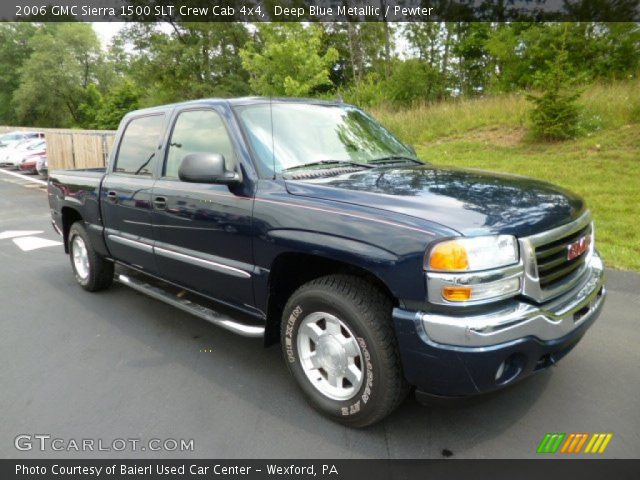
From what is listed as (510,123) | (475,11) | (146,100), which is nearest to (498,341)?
(510,123)

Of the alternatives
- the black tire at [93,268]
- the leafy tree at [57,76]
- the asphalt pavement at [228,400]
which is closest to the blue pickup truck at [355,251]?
the asphalt pavement at [228,400]

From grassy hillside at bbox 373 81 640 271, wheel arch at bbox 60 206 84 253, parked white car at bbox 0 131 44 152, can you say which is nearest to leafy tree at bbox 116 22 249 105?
parked white car at bbox 0 131 44 152

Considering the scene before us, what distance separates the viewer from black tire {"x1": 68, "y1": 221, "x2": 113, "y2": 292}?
16.8ft

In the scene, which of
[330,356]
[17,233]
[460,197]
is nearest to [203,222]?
[330,356]

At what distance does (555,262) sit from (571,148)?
34.2 ft

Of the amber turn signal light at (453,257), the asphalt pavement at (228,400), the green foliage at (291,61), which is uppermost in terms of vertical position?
the green foliage at (291,61)

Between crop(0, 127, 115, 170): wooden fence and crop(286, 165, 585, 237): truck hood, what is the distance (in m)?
14.2

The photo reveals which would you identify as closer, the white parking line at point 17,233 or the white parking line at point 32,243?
the white parking line at point 32,243

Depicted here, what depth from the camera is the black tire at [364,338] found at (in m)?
2.50

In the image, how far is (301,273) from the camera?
3135 mm

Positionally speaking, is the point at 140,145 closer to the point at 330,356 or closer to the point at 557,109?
the point at 330,356

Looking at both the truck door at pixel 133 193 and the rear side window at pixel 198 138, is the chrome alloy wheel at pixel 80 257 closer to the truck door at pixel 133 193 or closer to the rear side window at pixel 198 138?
the truck door at pixel 133 193
